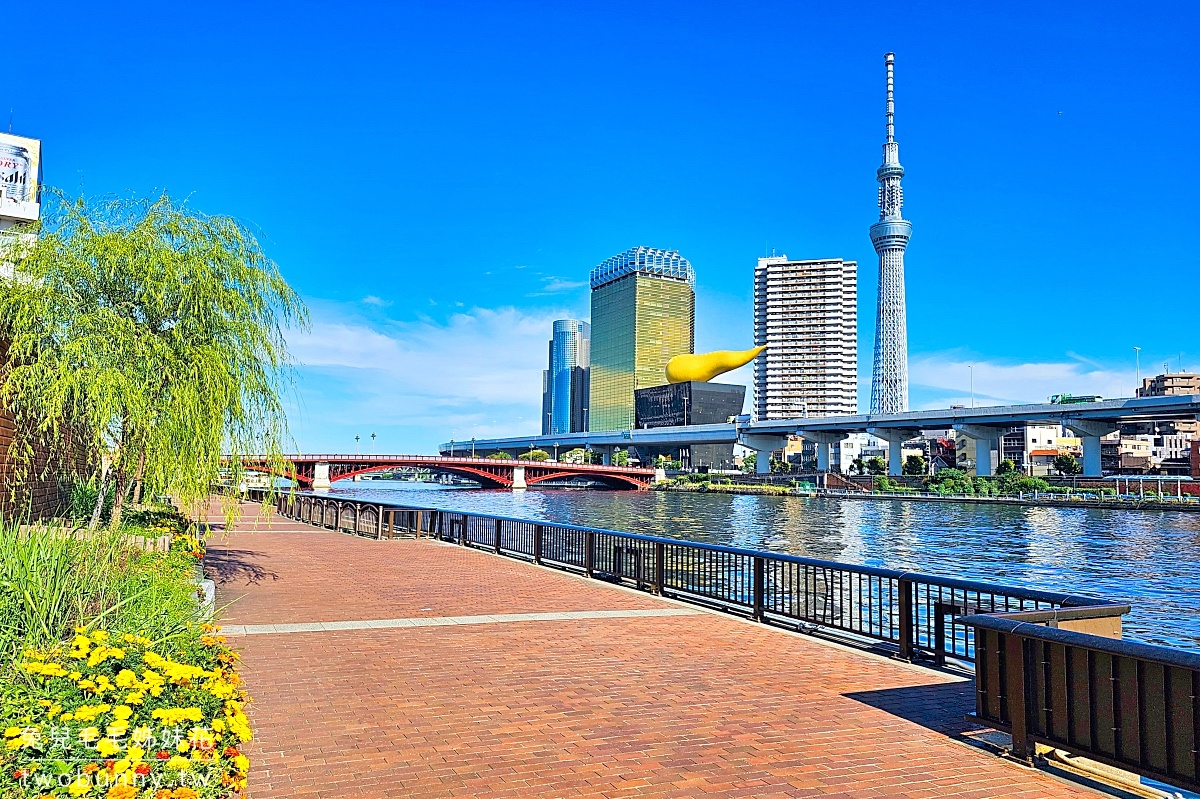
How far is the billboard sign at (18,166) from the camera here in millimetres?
33500

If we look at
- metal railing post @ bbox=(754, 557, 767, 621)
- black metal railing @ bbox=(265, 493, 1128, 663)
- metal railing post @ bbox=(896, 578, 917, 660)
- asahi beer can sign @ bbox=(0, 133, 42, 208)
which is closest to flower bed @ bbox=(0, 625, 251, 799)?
black metal railing @ bbox=(265, 493, 1128, 663)

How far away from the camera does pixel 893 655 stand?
31.9 ft

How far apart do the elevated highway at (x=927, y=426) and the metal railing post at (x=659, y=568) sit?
88.5m

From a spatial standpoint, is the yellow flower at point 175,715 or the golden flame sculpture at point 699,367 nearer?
the yellow flower at point 175,715

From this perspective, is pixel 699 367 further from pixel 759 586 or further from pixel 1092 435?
pixel 759 586

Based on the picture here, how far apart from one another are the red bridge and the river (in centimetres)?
1842

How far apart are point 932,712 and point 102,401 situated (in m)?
9.27

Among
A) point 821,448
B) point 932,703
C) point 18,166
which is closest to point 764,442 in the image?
point 821,448

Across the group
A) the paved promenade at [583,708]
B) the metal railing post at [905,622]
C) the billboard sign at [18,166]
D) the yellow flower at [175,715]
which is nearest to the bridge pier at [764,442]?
the billboard sign at [18,166]

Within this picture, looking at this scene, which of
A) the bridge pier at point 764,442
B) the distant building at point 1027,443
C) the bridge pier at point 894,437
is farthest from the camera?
the distant building at point 1027,443

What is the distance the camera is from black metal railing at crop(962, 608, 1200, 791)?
520cm

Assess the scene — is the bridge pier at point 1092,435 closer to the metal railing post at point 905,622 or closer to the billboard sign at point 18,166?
the billboard sign at point 18,166

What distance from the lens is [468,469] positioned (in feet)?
334

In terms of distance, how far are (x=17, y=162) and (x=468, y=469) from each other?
227ft
